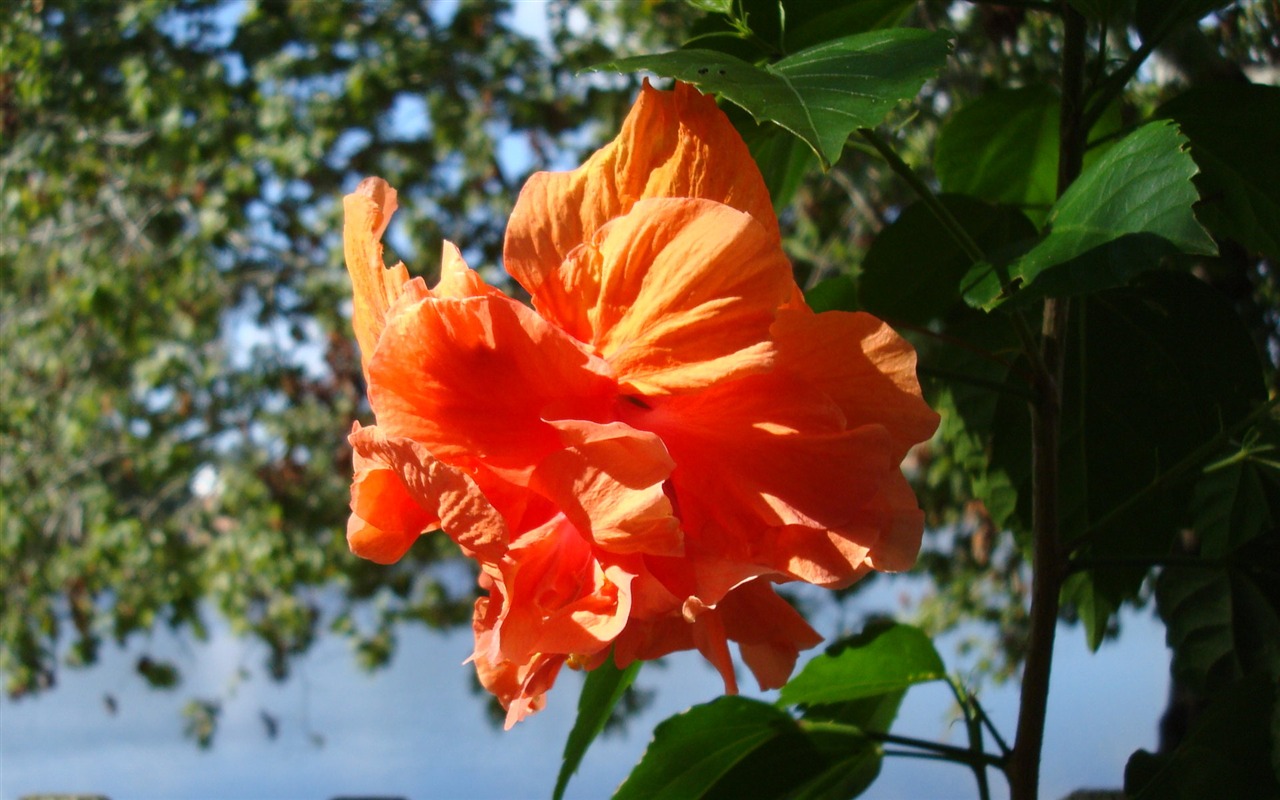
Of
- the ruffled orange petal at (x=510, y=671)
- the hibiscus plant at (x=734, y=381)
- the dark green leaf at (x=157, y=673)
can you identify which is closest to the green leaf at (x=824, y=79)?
the hibiscus plant at (x=734, y=381)

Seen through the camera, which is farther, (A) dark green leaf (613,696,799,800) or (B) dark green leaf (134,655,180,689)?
(B) dark green leaf (134,655,180,689)

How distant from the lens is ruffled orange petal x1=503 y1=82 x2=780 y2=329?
0.44m

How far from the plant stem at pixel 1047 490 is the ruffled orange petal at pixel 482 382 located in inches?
9.8

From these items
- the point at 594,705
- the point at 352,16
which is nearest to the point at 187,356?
the point at 352,16

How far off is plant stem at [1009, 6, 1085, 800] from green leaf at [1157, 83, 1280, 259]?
0.06 metres

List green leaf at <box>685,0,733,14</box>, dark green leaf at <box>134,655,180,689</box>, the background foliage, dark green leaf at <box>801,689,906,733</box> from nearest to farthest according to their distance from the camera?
1. green leaf at <box>685,0,733,14</box>
2. dark green leaf at <box>801,689,906,733</box>
3. the background foliage
4. dark green leaf at <box>134,655,180,689</box>

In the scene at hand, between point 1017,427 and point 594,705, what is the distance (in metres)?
0.31

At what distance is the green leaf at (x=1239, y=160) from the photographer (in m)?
0.56

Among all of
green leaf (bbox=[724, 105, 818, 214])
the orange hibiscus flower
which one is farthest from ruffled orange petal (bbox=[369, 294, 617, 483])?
green leaf (bbox=[724, 105, 818, 214])

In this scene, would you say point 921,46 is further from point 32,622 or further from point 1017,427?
point 32,622

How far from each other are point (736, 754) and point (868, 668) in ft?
0.34

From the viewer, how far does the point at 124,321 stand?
398 centimetres

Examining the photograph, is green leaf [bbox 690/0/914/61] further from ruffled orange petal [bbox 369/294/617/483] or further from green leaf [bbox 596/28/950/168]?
ruffled orange petal [bbox 369/294/617/483]

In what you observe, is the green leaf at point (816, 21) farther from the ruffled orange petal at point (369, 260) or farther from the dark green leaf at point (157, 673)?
the dark green leaf at point (157, 673)
